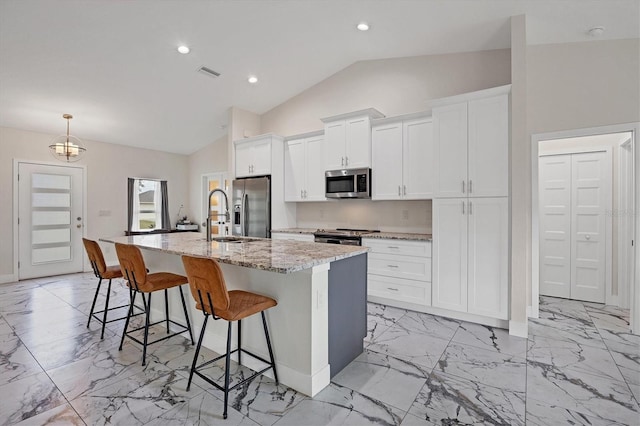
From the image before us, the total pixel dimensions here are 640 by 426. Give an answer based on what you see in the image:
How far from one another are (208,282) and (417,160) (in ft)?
9.77

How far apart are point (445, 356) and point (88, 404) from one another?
8.49ft

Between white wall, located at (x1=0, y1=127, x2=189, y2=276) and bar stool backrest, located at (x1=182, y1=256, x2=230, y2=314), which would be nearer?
bar stool backrest, located at (x1=182, y1=256, x2=230, y2=314)

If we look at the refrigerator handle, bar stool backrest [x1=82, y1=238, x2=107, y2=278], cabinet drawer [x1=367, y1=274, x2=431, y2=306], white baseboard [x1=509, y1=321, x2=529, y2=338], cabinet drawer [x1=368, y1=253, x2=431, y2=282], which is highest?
the refrigerator handle

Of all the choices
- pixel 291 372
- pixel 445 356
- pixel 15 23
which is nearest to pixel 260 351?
pixel 291 372

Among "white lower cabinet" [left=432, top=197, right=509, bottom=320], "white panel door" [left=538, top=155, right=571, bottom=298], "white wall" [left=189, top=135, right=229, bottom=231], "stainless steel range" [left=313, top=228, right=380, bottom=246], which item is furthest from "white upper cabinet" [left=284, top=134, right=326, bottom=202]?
"white panel door" [left=538, top=155, right=571, bottom=298]

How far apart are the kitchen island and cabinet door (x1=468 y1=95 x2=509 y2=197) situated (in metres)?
1.64

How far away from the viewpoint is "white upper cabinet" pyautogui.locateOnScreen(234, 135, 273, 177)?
5.05 metres

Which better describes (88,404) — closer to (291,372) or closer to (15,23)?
(291,372)

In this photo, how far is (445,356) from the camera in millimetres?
2600

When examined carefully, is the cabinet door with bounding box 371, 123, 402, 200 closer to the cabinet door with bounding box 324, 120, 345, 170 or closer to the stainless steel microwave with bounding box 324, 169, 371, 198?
the stainless steel microwave with bounding box 324, 169, 371, 198

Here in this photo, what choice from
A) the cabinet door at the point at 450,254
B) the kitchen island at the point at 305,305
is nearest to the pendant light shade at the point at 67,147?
the kitchen island at the point at 305,305

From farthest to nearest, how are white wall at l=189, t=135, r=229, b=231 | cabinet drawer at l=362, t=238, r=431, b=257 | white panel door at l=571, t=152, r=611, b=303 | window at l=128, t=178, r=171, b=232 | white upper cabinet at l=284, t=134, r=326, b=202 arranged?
white wall at l=189, t=135, r=229, b=231 < window at l=128, t=178, r=171, b=232 < white upper cabinet at l=284, t=134, r=326, b=202 < white panel door at l=571, t=152, r=611, b=303 < cabinet drawer at l=362, t=238, r=431, b=257

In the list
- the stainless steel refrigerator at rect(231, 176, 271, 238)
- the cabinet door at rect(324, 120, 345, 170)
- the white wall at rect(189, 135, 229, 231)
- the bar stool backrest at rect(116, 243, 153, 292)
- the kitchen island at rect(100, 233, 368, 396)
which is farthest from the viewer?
the white wall at rect(189, 135, 229, 231)

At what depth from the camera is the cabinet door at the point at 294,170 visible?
5.04 m
